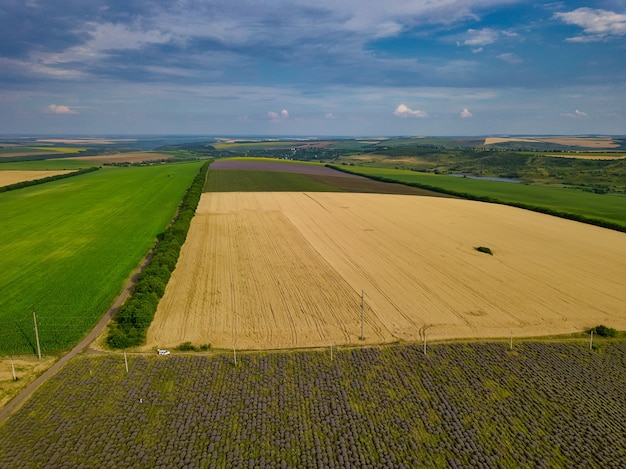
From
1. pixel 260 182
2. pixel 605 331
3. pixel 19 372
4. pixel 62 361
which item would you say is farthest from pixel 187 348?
pixel 260 182

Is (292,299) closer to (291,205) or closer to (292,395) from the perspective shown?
(292,395)

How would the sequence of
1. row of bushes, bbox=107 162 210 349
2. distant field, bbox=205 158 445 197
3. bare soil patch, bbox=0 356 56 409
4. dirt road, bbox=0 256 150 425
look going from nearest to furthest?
1. dirt road, bbox=0 256 150 425
2. bare soil patch, bbox=0 356 56 409
3. row of bushes, bbox=107 162 210 349
4. distant field, bbox=205 158 445 197

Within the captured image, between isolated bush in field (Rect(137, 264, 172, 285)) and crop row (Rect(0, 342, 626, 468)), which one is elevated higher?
isolated bush in field (Rect(137, 264, 172, 285))

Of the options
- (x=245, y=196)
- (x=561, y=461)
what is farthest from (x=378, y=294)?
(x=245, y=196)

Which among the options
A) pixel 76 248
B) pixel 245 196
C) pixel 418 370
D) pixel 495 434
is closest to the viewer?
pixel 495 434

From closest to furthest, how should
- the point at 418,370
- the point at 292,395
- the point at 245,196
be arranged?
the point at 292,395 → the point at 418,370 → the point at 245,196

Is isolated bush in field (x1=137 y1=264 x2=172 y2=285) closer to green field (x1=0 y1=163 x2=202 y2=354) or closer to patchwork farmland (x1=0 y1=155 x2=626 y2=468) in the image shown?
patchwork farmland (x1=0 y1=155 x2=626 y2=468)

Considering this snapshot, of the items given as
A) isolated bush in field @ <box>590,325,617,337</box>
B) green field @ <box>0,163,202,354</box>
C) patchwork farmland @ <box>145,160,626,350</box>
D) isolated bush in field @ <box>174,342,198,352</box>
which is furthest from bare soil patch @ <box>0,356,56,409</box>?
isolated bush in field @ <box>590,325,617,337</box>
